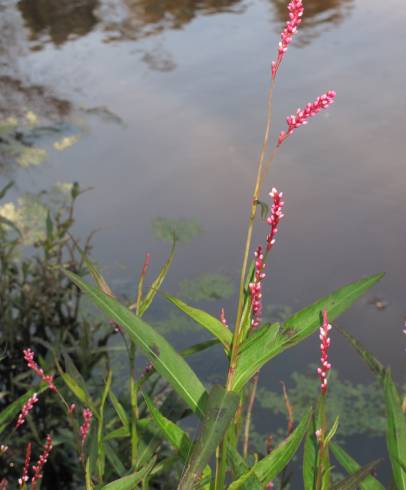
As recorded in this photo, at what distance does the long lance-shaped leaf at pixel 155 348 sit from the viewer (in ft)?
2.42

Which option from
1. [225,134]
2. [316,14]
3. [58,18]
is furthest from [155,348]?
[58,18]

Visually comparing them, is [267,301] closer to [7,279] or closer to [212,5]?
[7,279]

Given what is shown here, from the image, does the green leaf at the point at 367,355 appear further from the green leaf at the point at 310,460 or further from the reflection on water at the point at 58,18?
the reflection on water at the point at 58,18

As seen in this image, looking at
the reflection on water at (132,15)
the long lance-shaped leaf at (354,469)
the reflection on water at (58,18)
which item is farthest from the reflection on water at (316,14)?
the long lance-shaped leaf at (354,469)

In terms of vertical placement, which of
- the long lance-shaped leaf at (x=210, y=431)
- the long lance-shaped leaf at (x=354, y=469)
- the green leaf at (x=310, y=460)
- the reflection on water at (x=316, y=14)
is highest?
the long lance-shaped leaf at (x=210, y=431)

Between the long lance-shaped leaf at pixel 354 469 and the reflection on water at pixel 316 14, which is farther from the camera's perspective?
the reflection on water at pixel 316 14

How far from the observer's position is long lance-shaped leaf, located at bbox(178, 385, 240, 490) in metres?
0.63

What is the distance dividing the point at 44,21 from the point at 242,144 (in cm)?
201

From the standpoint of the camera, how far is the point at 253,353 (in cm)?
71

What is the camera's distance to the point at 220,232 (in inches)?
107

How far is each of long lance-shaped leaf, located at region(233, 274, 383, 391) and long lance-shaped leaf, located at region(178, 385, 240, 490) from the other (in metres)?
0.04

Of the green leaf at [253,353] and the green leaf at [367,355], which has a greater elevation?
the green leaf at [253,353]

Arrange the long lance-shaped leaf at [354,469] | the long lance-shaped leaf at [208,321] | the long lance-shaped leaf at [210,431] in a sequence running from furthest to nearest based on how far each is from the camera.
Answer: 1. the long lance-shaped leaf at [354,469]
2. the long lance-shaped leaf at [208,321]
3. the long lance-shaped leaf at [210,431]

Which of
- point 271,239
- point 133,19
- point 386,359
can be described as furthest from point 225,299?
point 133,19
